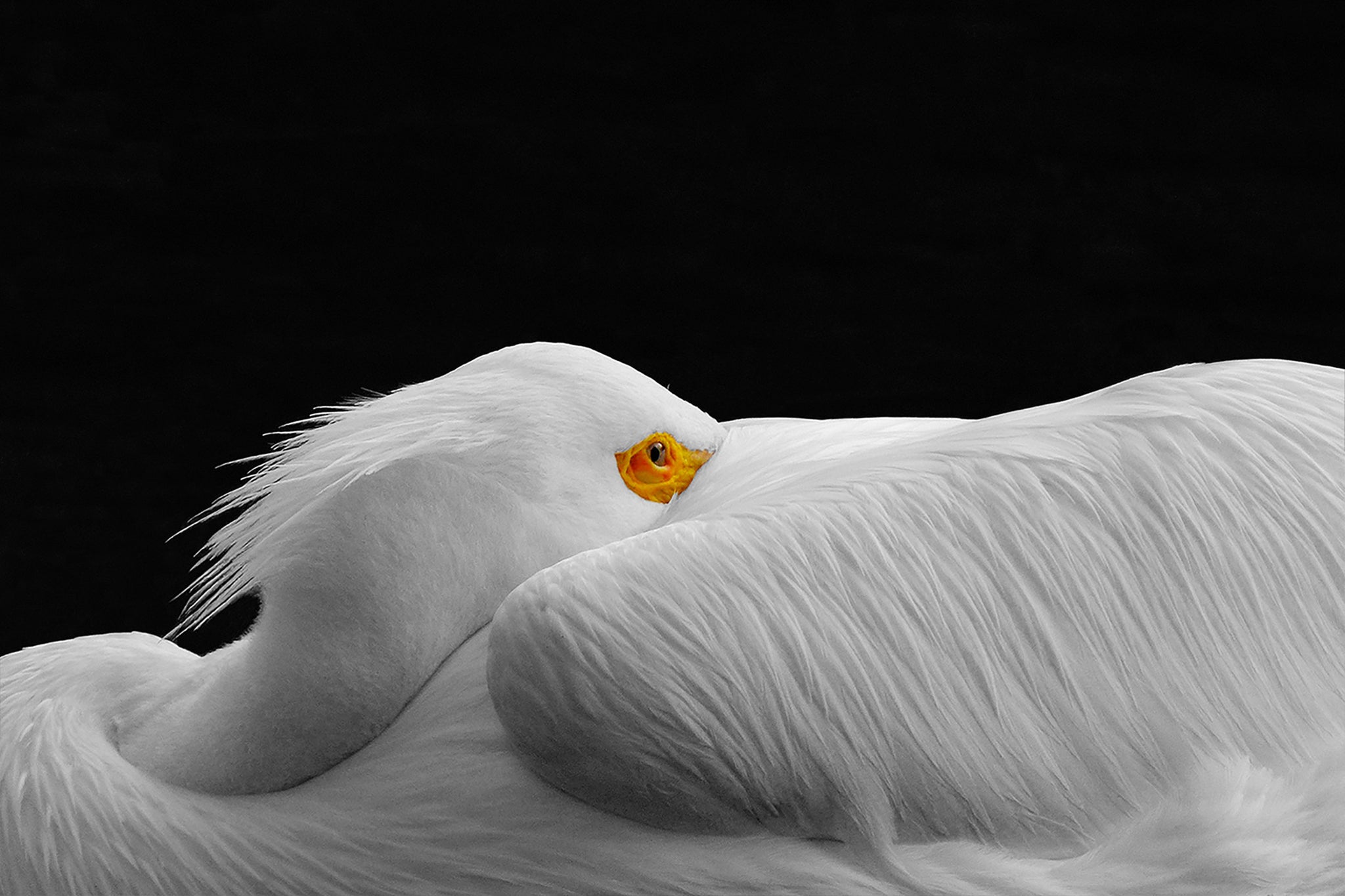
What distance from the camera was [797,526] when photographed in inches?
37.0

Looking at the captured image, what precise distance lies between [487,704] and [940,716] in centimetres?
25

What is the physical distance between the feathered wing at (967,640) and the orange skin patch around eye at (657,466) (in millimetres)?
56

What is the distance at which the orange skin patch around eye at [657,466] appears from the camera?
40.8 inches

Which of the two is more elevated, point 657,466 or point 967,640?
point 657,466

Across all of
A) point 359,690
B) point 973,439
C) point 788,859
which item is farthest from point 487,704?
point 973,439

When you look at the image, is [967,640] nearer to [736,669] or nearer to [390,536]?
[736,669]

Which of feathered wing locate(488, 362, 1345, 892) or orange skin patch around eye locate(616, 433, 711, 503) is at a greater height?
orange skin patch around eye locate(616, 433, 711, 503)

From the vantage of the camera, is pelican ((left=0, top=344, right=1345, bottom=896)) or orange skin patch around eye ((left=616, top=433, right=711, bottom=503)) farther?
orange skin patch around eye ((left=616, top=433, right=711, bottom=503))

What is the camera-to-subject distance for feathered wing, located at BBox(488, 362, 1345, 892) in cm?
89

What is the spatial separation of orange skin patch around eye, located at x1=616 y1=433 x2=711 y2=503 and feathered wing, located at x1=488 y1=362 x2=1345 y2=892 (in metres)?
0.06

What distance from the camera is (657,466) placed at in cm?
105

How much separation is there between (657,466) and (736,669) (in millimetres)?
197

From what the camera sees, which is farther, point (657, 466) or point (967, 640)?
point (657, 466)

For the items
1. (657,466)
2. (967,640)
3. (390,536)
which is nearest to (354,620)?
(390,536)
